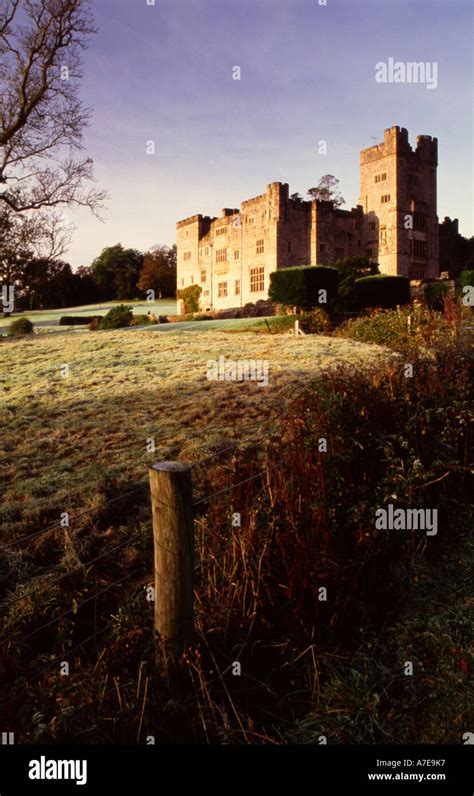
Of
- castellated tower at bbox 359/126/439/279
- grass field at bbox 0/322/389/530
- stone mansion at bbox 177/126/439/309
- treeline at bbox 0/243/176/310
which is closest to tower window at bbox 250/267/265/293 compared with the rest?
stone mansion at bbox 177/126/439/309

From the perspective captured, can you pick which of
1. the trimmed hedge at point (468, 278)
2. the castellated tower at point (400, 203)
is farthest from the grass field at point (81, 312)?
the trimmed hedge at point (468, 278)

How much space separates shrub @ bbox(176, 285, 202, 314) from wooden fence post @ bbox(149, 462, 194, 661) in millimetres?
42527

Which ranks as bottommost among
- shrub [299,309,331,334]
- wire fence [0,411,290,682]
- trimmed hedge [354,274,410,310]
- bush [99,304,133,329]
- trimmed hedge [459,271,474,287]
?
wire fence [0,411,290,682]

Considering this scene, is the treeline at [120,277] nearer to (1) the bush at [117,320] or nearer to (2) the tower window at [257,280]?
(2) the tower window at [257,280]

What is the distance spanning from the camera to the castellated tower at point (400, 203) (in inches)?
1506

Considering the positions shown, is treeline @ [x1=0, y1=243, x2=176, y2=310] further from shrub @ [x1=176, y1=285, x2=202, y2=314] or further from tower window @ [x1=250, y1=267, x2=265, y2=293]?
tower window @ [x1=250, y1=267, x2=265, y2=293]

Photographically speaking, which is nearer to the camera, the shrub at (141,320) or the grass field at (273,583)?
the grass field at (273,583)

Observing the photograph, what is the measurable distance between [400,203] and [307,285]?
65.6 ft

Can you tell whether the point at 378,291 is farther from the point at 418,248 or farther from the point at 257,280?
the point at 418,248

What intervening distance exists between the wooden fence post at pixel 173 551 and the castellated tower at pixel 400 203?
122 ft

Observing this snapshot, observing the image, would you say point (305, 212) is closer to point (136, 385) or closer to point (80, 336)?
point (80, 336)

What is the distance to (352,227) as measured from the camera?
3953cm

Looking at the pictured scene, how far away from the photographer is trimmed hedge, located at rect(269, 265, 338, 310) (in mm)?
22547

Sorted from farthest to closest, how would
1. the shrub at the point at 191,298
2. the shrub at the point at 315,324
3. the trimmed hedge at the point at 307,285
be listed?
1. the shrub at the point at 191,298
2. the trimmed hedge at the point at 307,285
3. the shrub at the point at 315,324
